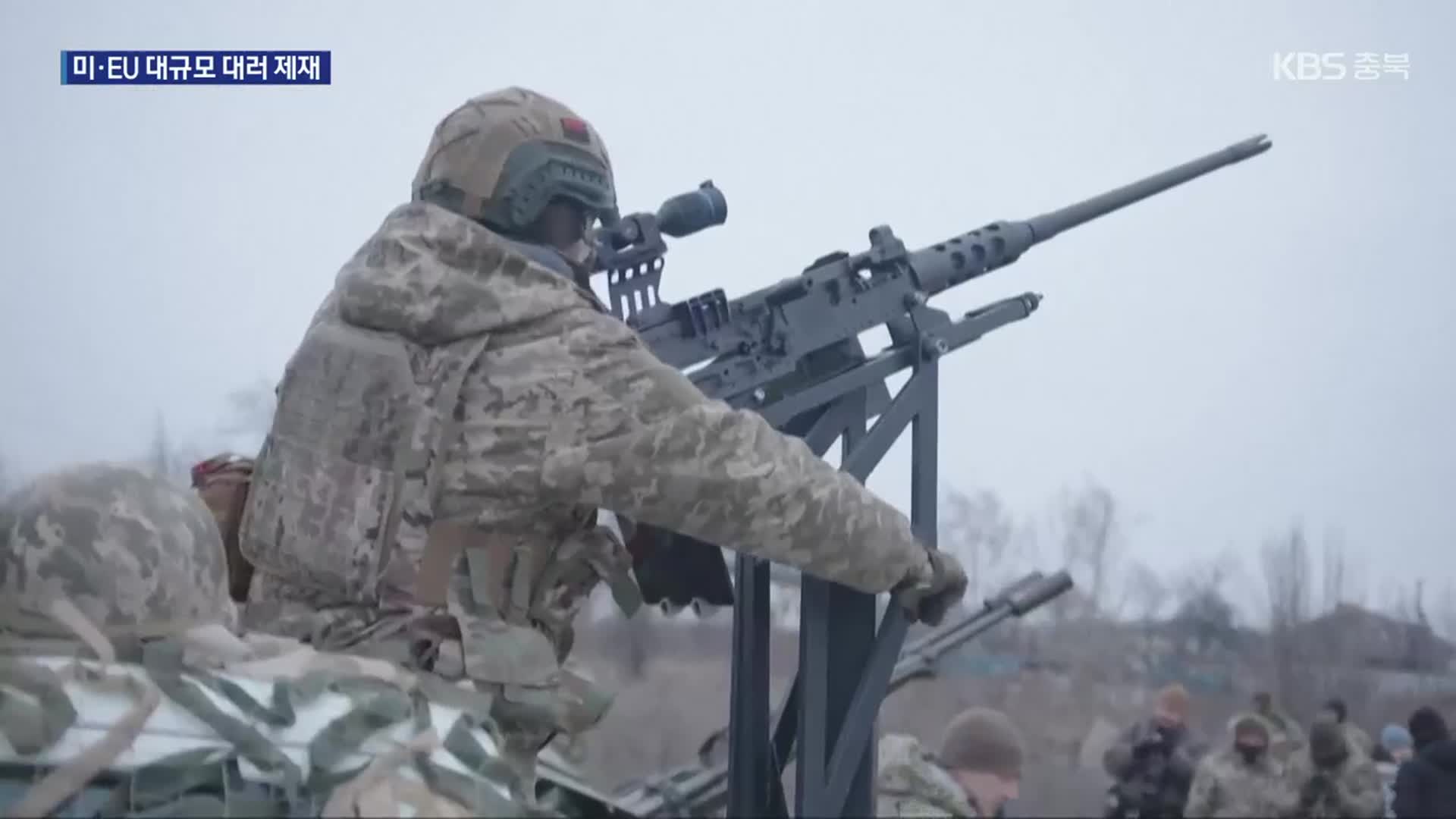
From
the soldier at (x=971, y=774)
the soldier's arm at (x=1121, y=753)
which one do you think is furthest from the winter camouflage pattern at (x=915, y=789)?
the soldier's arm at (x=1121, y=753)

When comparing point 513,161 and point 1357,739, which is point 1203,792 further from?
point 513,161

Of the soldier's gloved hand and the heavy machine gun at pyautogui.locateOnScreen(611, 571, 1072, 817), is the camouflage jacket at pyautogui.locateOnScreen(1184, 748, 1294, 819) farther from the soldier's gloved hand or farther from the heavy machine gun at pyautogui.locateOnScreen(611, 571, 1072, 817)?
the heavy machine gun at pyautogui.locateOnScreen(611, 571, 1072, 817)

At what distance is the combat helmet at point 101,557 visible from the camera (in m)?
1.90

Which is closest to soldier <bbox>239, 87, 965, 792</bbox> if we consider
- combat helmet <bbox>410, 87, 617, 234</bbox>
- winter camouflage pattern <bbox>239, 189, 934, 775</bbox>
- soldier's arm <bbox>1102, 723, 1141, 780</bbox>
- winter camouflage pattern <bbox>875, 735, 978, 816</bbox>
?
winter camouflage pattern <bbox>239, 189, 934, 775</bbox>

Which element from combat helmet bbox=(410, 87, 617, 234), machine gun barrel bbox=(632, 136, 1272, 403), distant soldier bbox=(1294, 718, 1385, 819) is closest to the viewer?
combat helmet bbox=(410, 87, 617, 234)

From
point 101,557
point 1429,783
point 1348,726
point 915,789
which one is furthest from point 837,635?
point 1348,726

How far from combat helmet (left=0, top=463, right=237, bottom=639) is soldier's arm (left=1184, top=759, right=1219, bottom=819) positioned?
15.7ft

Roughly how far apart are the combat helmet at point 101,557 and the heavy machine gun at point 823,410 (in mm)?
1573

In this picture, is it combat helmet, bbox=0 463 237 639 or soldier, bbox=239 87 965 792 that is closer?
combat helmet, bbox=0 463 237 639

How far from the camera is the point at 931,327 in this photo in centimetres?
398

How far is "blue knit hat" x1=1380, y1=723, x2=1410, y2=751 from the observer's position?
6.18m
